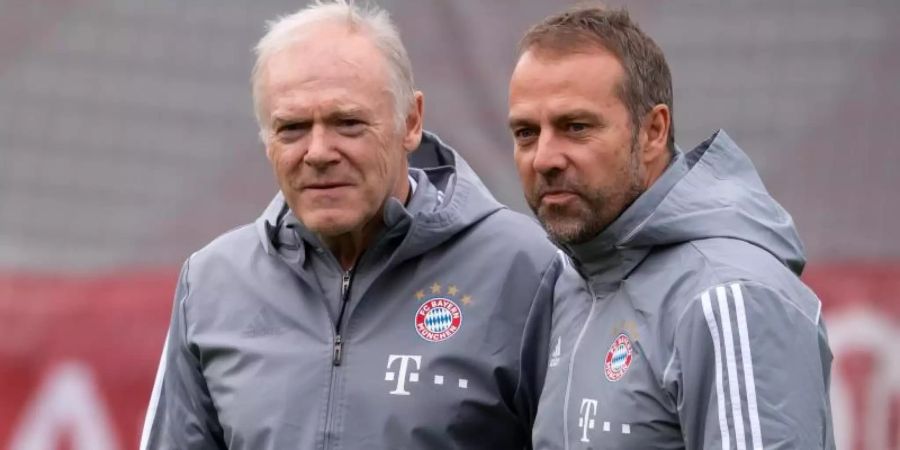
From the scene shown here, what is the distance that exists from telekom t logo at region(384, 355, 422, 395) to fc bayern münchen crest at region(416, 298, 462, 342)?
5 cm

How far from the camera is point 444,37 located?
183 inches

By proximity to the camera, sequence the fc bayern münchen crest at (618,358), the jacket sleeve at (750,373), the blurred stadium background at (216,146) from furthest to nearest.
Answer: the blurred stadium background at (216,146)
the fc bayern münchen crest at (618,358)
the jacket sleeve at (750,373)

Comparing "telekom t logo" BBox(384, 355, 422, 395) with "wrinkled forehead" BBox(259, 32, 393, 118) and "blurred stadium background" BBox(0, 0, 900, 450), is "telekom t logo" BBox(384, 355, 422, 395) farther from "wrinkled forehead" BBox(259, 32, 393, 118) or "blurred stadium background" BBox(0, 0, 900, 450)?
"blurred stadium background" BBox(0, 0, 900, 450)

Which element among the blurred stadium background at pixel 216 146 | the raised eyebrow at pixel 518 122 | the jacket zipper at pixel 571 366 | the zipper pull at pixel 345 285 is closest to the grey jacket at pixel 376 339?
the zipper pull at pixel 345 285

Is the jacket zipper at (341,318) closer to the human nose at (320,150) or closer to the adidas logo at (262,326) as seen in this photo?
the adidas logo at (262,326)

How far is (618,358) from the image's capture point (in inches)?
97.0

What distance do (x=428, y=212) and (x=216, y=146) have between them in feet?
6.47

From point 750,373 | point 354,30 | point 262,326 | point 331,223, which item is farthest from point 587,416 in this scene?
point 354,30

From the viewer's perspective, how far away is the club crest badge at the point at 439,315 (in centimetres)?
291

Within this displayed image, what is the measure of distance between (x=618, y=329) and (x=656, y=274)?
0.10 metres

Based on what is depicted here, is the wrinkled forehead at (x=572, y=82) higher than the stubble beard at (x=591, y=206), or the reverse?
the wrinkled forehead at (x=572, y=82)

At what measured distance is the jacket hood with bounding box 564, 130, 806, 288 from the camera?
248 cm

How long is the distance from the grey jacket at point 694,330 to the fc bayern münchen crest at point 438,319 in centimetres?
26

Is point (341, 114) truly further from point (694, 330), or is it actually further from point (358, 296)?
point (694, 330)
